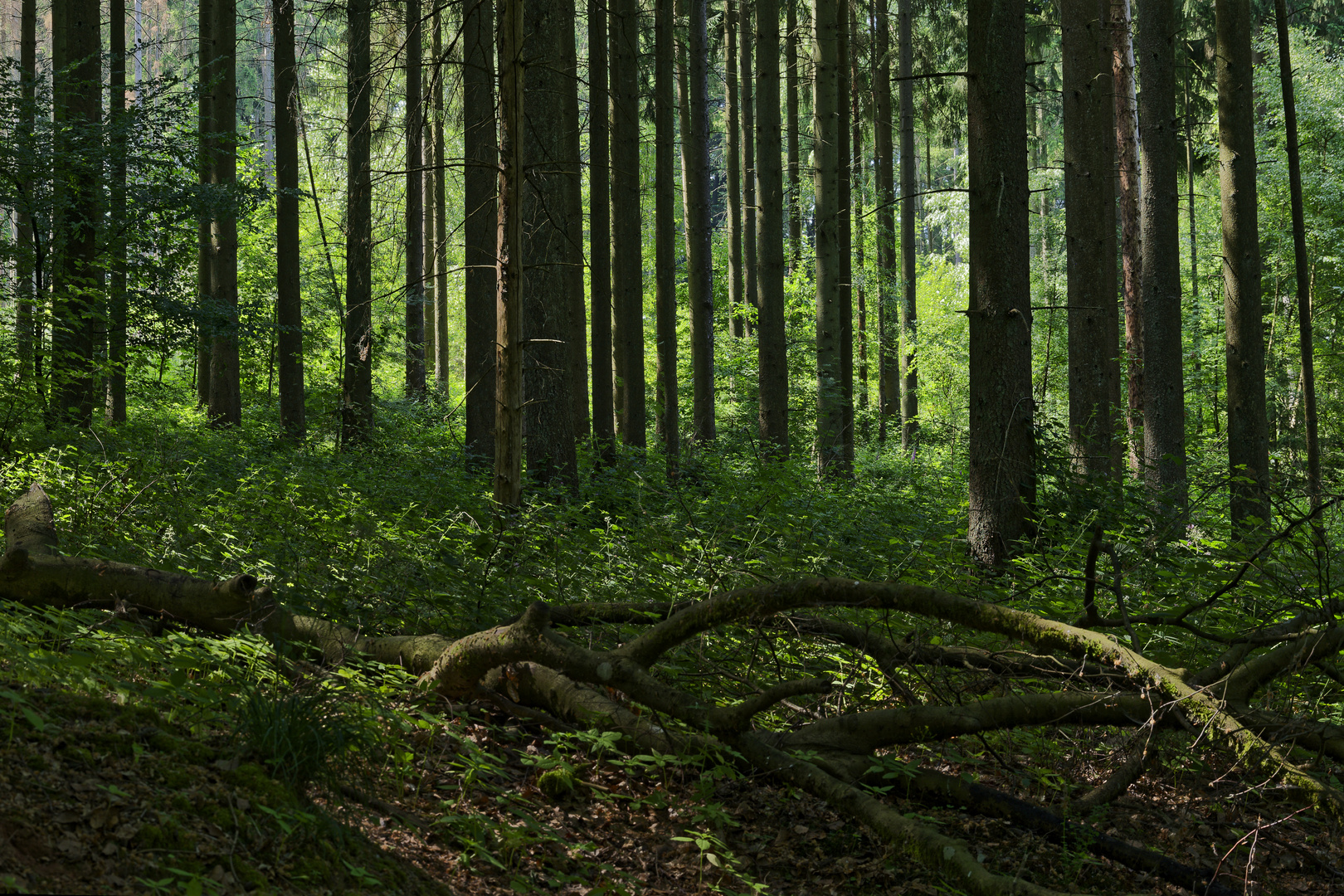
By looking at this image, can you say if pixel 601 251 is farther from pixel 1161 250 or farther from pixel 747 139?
pixel 747 139

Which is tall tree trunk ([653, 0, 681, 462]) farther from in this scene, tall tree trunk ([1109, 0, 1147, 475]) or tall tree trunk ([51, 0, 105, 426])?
tall tree trunk ([51, 0, 105, 426])

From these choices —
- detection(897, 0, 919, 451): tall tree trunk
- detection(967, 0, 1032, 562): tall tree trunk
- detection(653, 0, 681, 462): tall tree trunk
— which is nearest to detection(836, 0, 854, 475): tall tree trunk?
detection(653, 0, 681, 462): tall tree trunk

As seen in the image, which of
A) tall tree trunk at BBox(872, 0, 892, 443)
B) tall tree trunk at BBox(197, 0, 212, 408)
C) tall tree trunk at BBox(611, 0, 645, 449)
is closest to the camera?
tall tree trunk at BBox(197, 0, 212, 408)

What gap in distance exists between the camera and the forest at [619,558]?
11.1 feet

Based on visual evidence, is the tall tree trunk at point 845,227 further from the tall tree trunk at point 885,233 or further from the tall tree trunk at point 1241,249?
the tall tree trunk at point 1241,249

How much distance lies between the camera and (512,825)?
367cm

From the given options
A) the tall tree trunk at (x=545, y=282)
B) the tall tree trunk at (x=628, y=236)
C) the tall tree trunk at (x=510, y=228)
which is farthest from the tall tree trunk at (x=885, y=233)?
the tall tree trunk at (x=510, y=228)

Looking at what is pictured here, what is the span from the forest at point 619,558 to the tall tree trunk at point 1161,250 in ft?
0.16

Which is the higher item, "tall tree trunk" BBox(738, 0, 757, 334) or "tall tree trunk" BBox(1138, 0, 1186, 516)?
"tall tree trunk" BBox(738, 0, 757, 334)

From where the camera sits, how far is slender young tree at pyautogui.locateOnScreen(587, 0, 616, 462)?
508 inches

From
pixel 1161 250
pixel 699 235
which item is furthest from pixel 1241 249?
pixel 699 235

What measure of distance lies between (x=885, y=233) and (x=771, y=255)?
12.8 metres

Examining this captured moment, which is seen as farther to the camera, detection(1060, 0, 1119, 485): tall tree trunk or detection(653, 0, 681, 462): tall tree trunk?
detection(653, 0, 681, 462): tall tree trunk

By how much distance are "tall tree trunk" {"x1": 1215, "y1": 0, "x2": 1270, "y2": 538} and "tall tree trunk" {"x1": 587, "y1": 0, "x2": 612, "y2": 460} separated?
306 inches
